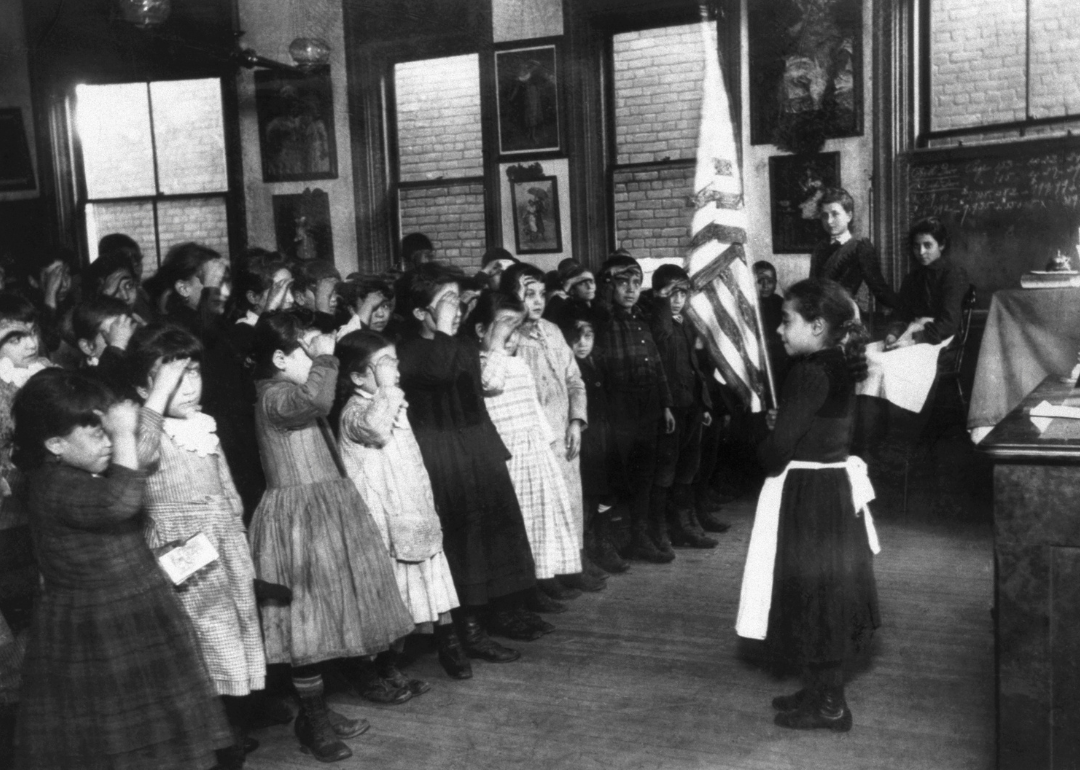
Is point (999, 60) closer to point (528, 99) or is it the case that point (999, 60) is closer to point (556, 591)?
point (528, 99)

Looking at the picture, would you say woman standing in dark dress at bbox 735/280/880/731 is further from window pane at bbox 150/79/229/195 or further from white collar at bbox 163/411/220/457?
window pane at bbox 150/79/229/195

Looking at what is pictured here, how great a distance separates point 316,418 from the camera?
9.98 ft

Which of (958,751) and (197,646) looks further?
(958,751)

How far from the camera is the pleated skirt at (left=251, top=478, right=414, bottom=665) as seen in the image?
9.42ft

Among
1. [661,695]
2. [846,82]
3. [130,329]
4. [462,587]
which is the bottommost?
[661,695]

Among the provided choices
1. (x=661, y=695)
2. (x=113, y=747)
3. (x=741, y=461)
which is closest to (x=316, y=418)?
(x=113, y=747)

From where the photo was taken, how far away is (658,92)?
6695mm

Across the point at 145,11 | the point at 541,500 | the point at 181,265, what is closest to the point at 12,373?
the point at 181,265

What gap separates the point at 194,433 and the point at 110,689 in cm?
69

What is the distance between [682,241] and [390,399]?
3.97 meters

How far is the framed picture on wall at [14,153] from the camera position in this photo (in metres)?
6.99

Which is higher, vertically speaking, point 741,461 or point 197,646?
point 197,646

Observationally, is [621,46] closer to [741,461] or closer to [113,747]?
[741,461]

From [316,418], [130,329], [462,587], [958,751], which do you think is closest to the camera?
[958,751]
